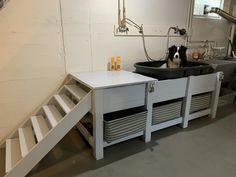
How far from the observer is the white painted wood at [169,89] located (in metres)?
2.17

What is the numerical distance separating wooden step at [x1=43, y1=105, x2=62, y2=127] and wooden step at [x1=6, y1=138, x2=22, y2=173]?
0.42m

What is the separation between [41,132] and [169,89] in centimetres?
156

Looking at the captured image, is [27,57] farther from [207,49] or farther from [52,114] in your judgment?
[207,49]

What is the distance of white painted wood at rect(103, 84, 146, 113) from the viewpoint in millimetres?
1810

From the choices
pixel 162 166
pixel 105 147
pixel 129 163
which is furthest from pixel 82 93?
pixel 162 166

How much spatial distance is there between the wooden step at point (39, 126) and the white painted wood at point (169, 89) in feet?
4.21

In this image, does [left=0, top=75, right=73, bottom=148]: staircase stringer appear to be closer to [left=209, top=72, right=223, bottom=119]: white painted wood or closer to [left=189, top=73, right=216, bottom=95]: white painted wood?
[left=189, top=73, right=216, bottom=95]: white painted wood

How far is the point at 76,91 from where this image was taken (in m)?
2.12

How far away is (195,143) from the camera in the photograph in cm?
220

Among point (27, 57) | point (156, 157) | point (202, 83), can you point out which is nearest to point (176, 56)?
point (202, 83)

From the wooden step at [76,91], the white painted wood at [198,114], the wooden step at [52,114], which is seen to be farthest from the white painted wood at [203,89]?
the wooden step at [52,114]

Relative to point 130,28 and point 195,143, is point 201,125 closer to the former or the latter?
point 195,143

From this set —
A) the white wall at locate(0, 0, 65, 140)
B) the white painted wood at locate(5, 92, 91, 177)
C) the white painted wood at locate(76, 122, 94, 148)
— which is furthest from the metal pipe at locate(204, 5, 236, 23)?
the white painted wood at locate(76, 122, 94, 148)

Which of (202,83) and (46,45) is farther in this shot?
(202,83)
